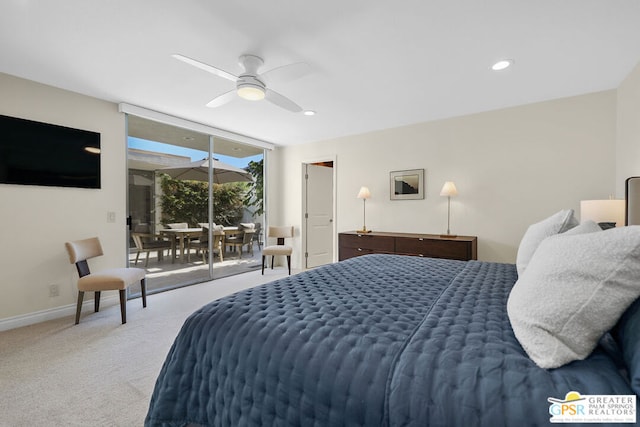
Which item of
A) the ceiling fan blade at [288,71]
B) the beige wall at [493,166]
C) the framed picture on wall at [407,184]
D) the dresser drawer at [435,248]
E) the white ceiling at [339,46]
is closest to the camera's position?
the white ceiling at [339,46]

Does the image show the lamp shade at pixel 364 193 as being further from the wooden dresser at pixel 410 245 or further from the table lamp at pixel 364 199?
the wooden dresser at pixel 410 245

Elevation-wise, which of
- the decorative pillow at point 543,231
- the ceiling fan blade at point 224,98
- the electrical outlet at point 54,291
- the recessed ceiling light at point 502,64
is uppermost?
the recessed ceiling light at point 502,64

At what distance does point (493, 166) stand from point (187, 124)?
13.8ft

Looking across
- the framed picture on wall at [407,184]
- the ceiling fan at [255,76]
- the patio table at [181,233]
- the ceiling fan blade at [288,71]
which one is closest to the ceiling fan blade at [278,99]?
the ceiling fan at [255,76]

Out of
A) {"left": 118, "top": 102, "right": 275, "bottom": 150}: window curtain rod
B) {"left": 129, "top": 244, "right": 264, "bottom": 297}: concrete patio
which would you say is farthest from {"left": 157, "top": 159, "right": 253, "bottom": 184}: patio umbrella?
{"left": 129, "top": 244, "right": 264, "bottom": 297}: concrete patio

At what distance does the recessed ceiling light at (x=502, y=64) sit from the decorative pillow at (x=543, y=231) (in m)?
1.60

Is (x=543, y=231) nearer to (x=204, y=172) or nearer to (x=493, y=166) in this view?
(x=493, y=166)

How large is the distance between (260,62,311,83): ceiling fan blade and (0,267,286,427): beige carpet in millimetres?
2396

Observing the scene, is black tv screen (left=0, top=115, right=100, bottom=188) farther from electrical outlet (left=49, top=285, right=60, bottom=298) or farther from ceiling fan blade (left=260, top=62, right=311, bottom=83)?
ceiling fan blade (left=260, top=62, right=311, bottom=83)

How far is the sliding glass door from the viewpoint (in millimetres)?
3865

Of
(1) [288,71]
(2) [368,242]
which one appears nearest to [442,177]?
(2) [368,242]

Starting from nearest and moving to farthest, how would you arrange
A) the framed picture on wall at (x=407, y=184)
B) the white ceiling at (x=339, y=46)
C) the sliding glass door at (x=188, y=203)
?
the white ceiling at (x=339, y=46) → the sliding glass door at (x=188, y=203) → the framed picture on wall at (x=407, y=184)

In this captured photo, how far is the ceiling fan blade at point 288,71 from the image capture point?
7.06ft

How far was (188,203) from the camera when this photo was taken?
14.4 ft
